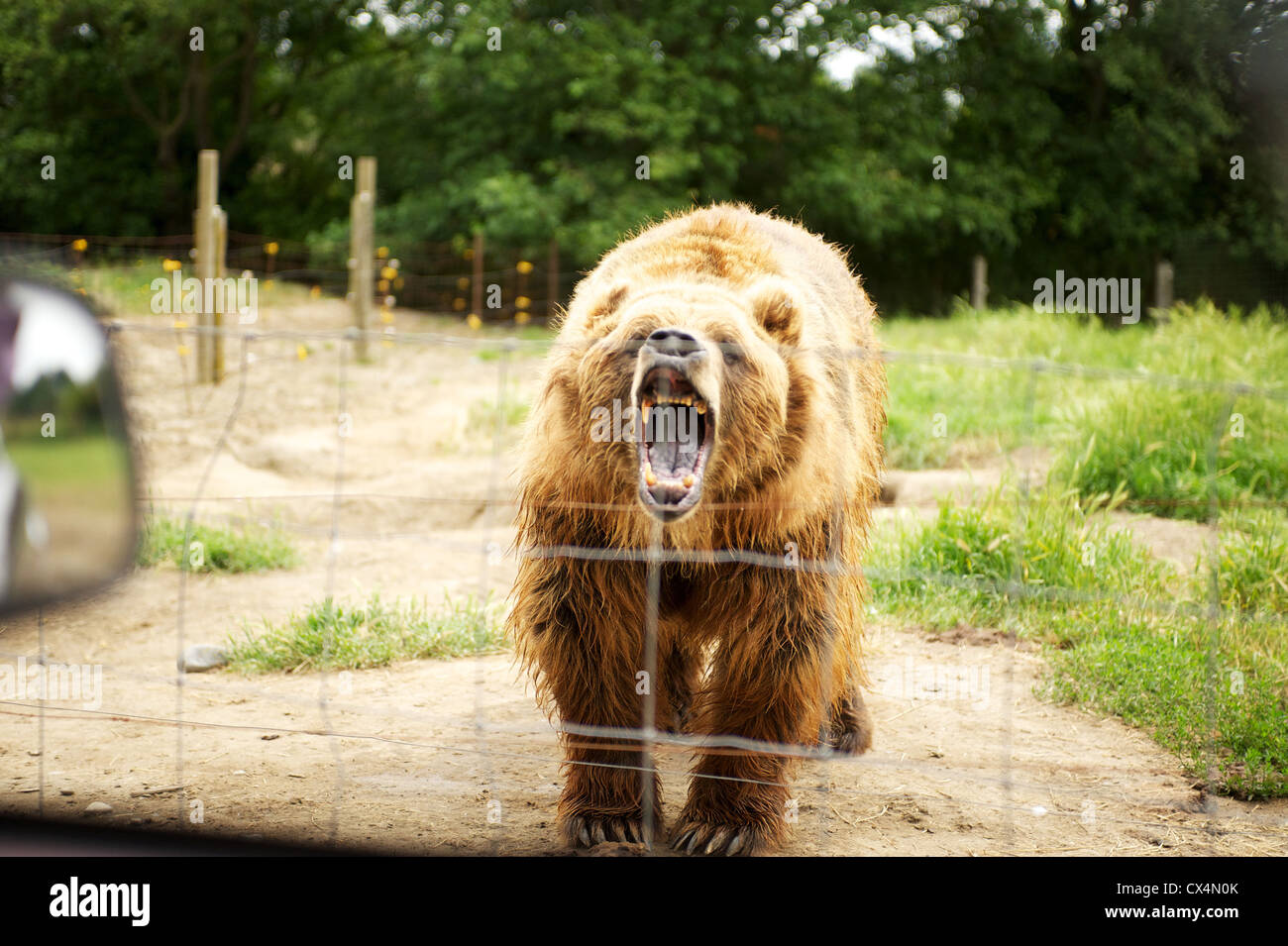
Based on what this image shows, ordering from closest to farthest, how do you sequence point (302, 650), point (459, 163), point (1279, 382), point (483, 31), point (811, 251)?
point (811, 251)
point (302, 650)
point (1279, 382)
point (483, 31)
point (459, 163)

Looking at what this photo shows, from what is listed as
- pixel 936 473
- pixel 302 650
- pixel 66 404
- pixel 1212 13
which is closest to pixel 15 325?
pixel 66 404

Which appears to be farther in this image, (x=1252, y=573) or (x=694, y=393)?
(x=1252, y=573)

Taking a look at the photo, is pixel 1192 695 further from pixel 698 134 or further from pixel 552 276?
pixel 698 134

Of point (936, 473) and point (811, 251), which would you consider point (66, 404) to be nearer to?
point (811, 251)

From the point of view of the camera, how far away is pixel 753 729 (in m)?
3.52

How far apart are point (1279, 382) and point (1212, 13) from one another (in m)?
5.78

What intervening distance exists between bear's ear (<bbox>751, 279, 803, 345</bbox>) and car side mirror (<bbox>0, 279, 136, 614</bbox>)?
6.53 feet

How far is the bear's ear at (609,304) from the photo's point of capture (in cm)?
331

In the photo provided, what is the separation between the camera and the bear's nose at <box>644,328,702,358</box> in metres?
2.87

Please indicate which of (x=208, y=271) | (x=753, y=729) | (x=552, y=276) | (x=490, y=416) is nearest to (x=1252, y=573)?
(x=753, y=729)

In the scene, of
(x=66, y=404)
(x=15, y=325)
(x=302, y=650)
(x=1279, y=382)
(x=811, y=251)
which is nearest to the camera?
(x=15, y=325)

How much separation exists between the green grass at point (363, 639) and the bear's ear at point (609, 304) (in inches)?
85.5

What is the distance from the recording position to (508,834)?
11.5 feet

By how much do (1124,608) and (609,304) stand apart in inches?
125
